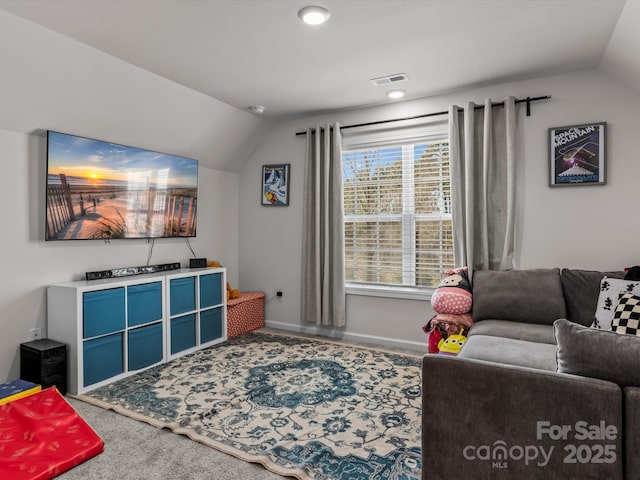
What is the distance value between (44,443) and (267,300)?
2.97 metres

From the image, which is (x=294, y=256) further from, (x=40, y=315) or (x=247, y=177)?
(x=40, y=315)

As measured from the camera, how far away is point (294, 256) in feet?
15.3

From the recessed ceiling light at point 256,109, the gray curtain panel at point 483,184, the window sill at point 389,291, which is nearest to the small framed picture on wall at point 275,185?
the recessed ceiling light at point 256,109

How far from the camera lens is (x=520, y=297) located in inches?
117

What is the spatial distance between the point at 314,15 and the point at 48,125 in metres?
2.31

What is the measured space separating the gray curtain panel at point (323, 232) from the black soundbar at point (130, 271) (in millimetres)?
1507

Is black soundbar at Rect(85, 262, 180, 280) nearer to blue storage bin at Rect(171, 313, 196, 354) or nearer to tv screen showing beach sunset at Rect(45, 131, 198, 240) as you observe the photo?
tv screen showing beach sunset at Rect(45, 131, 198, 240)

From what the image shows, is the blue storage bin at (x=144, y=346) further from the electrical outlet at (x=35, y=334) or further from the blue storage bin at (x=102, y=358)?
the electrical outlet at (x=35, y=334)

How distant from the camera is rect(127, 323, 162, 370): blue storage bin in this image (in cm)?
324

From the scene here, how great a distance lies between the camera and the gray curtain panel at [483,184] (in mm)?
3406

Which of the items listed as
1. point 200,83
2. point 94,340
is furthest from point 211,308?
point 200,83

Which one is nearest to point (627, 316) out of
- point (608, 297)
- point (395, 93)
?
point (608, 297)

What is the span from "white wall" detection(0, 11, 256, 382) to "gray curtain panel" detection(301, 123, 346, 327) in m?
1.27

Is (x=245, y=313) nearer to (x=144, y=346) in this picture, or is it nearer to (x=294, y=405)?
(x=144, y=346)
